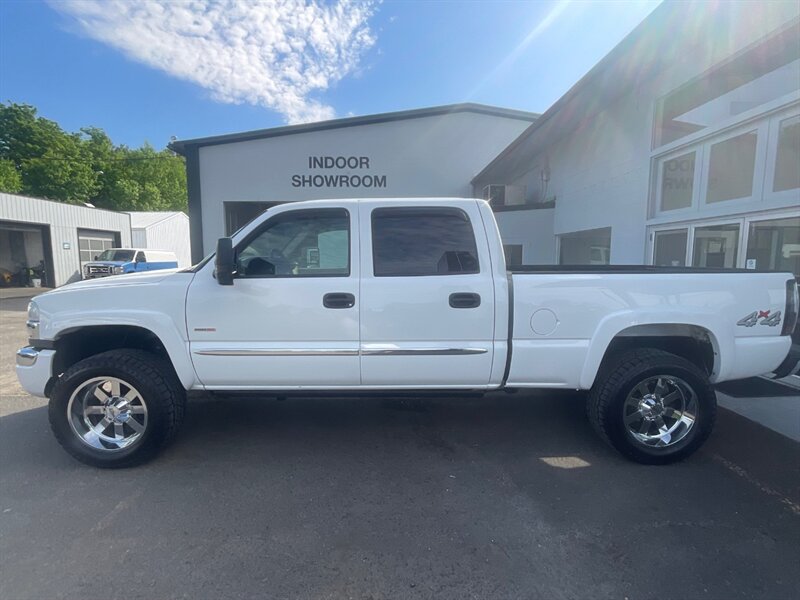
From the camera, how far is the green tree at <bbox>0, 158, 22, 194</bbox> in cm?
4053

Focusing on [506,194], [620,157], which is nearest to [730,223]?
[620,157]

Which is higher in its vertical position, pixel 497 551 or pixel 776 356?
pixel 776 356

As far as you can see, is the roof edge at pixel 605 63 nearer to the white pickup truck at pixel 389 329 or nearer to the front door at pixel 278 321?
the white pickup truck at pixel 389 329

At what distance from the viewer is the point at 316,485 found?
10.2ft

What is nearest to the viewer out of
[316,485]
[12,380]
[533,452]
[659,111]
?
[316,485]

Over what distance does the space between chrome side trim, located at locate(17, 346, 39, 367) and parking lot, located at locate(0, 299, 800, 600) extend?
0.81 m

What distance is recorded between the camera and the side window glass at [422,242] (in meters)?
3.34

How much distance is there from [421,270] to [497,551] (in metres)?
1.94

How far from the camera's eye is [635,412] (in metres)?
3.43

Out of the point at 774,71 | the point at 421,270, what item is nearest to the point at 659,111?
the point at 774,71

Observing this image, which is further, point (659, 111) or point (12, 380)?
point (659, 111)

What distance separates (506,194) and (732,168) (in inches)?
287

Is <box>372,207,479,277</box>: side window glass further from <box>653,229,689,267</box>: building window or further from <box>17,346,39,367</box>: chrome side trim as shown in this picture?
<box>653,229,689,267</box>: building window

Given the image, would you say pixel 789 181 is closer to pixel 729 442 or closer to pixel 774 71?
pixel 774 71
